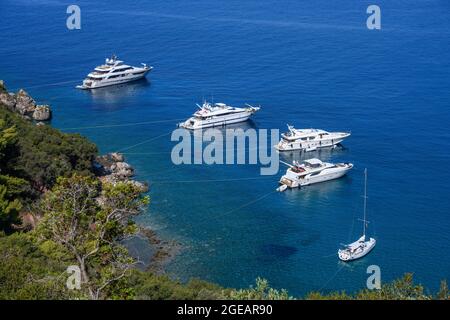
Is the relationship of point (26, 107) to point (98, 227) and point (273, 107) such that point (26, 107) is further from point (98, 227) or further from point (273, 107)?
point (98, 227)

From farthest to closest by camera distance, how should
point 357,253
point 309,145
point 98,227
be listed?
1. point 309,145
2. point 357,253
3. point 98,227

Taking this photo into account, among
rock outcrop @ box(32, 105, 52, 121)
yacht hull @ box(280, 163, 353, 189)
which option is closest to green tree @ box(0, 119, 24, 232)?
rock outcrop @ box(32, 105, 52, 121)

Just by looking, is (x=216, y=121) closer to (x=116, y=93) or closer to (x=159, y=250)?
(x=116, y=93)

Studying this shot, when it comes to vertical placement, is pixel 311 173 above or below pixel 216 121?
below

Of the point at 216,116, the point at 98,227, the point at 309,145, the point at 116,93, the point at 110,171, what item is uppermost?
the point at 98,227

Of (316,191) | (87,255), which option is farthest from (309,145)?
(87,255)

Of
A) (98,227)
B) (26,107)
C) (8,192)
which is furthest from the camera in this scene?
(26,107)

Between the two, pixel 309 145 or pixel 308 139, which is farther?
pixel 309 145
